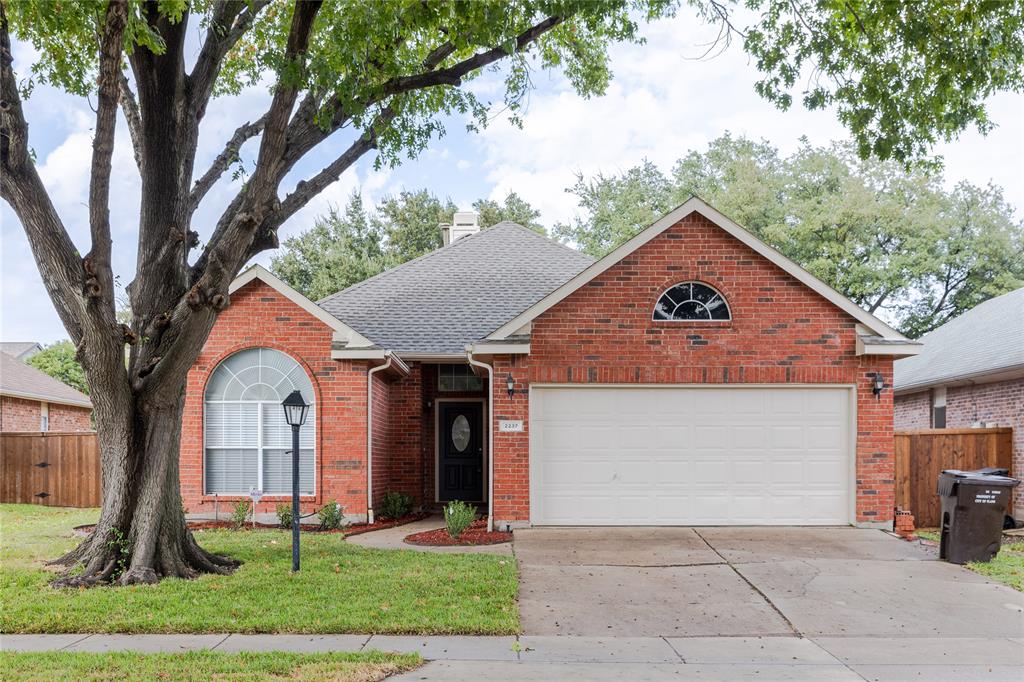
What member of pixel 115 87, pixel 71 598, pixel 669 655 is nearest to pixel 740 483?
pixel 669 655

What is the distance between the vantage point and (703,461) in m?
13.0

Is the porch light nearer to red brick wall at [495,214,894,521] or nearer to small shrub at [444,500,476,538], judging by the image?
small shrub at [444,500,476,538]

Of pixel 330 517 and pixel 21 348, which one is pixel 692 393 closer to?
pixel 330 517

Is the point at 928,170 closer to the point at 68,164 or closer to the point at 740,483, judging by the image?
the point at 740,483

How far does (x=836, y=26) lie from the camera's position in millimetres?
10125

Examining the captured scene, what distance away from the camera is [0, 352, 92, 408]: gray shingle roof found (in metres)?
21.9

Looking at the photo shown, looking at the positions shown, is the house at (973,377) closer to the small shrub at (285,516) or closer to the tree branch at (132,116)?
the small shrub at (285,516)

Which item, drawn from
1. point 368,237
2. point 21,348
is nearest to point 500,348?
point 368,237

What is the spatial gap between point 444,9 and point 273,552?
6829 mm

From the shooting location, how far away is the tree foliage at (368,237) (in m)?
37.2

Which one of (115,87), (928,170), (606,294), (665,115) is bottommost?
(606,294)

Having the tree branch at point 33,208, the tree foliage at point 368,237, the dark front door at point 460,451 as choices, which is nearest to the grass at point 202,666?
the tree branch at point 33,208

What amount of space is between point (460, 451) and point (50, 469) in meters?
9.11

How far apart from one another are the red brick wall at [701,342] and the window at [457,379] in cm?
381
